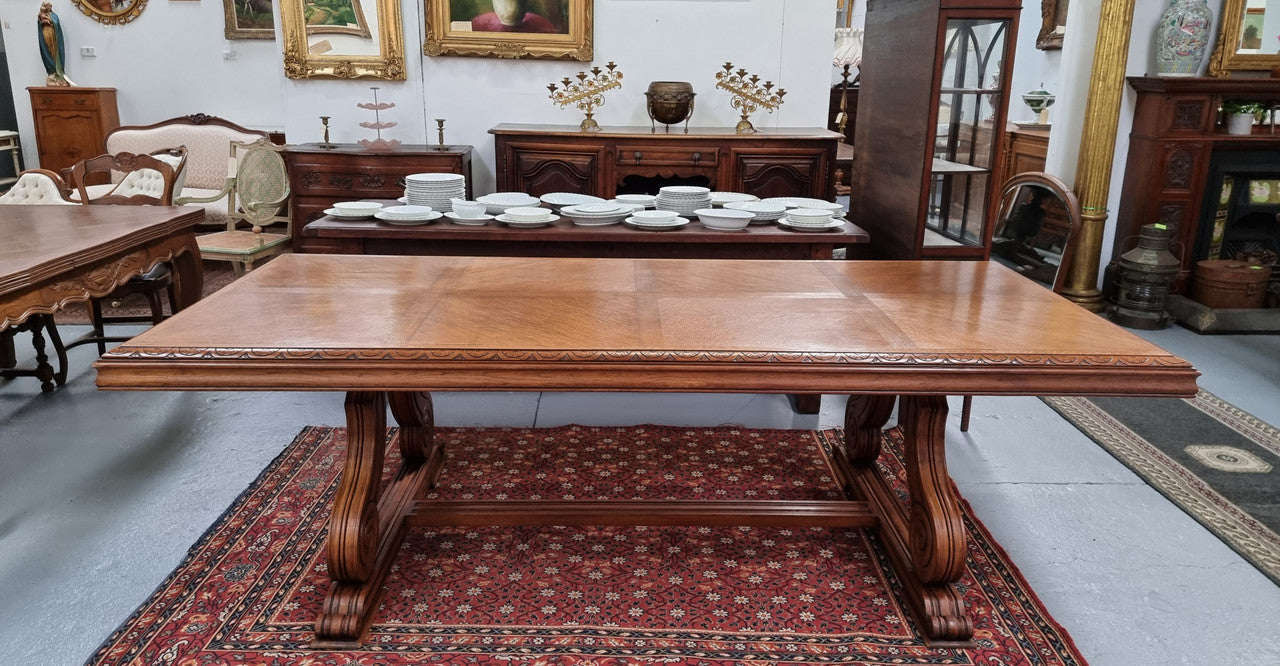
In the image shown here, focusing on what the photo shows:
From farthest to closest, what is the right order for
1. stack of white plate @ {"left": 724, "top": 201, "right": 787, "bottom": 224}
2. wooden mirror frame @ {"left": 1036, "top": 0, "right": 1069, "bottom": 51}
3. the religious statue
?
the religious statue < wooden mirror frame @ {"left": 1036, "top": 0, "right": 1069, "bottom": 51} < stack of white plate @ {"left": 724, "top": 201, "right": 787, "bottom": 224}

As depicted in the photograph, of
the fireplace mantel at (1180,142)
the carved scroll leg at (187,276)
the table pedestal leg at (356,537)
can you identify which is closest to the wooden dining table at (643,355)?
the table pedestal leg at (356,537)

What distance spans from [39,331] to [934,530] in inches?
159

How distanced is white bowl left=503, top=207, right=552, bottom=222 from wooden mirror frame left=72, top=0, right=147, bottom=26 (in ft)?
21.5

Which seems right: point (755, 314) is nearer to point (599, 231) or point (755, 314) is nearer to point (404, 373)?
point (404, 373)

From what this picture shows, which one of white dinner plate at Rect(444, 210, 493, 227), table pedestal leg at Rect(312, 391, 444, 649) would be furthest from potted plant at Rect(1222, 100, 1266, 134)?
table pedestal leg at Rect(312, 391, 444, 649)

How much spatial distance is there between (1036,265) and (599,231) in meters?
3.55

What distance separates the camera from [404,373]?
6.05 ft

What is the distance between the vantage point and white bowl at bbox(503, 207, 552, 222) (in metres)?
3.45

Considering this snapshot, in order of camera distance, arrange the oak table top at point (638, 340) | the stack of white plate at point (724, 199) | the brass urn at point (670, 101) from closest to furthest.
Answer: the oak table top at point (638, 340) < the stack of white plate at point (724, 199) < the brass urn at point (670, 101)

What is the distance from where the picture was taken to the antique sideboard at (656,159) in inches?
208

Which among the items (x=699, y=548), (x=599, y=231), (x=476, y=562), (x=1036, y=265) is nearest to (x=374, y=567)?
(x=476, y=562)

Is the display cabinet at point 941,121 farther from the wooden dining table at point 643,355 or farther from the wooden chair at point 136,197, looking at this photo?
the wooden chair at point 136,197

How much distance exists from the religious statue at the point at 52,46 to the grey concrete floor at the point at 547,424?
483cm

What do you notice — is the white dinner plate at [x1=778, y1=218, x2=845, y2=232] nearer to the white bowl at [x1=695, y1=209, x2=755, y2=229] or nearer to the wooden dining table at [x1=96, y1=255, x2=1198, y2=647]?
the white bowl at [x1=695, y1=209, x2=755, y2=229]
